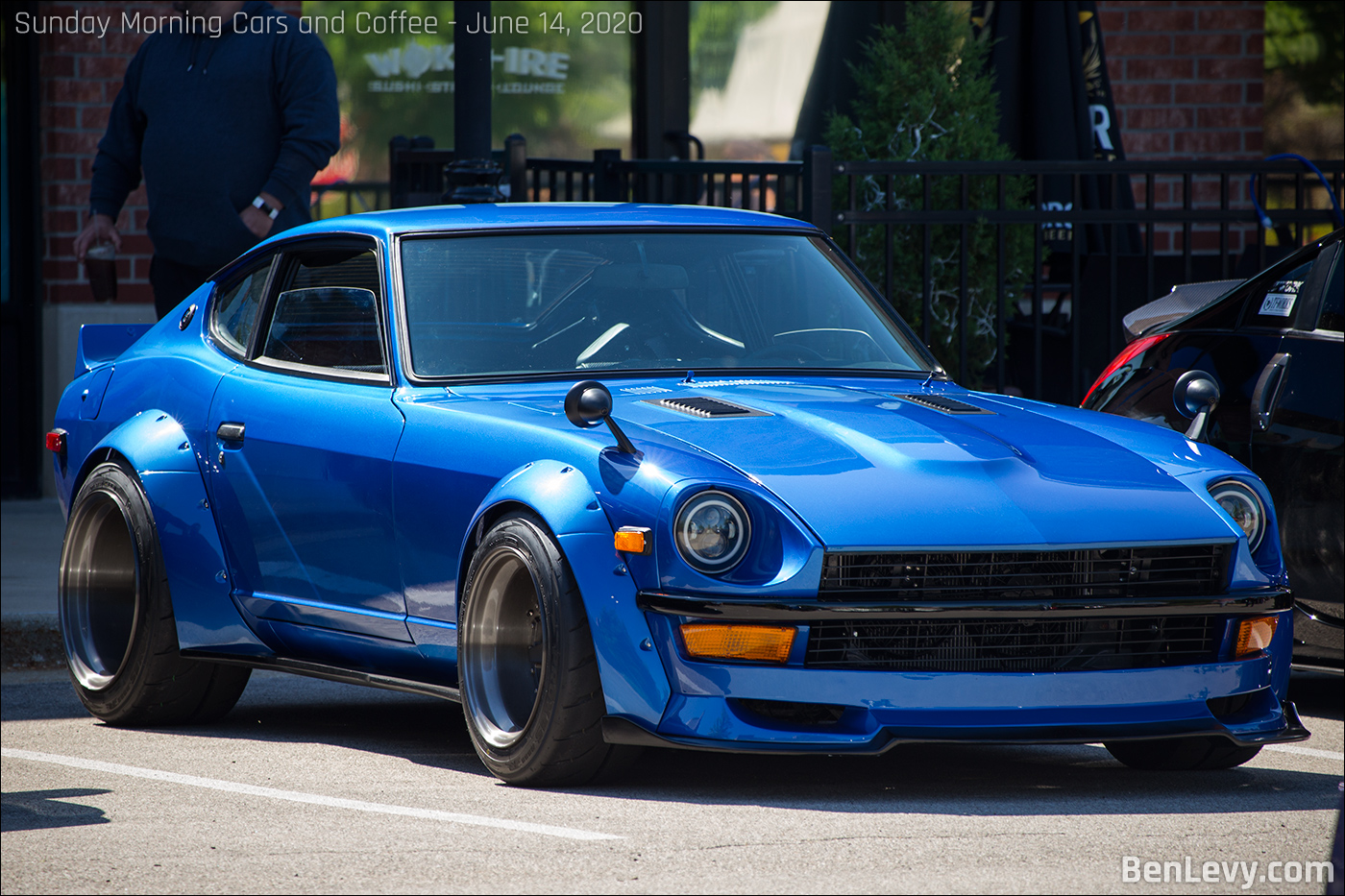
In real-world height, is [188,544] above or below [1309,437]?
below

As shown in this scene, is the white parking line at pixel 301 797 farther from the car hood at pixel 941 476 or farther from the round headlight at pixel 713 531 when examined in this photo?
the car hood at pixel 941 476

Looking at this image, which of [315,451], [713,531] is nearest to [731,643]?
[713,531]

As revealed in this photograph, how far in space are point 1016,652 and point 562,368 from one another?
1564 mm

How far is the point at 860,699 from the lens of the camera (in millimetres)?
4695

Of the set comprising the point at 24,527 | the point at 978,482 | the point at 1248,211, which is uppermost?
the point at 1248,211

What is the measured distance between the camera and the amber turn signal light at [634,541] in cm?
471

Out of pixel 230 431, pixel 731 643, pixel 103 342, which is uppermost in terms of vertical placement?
pixel 103 342

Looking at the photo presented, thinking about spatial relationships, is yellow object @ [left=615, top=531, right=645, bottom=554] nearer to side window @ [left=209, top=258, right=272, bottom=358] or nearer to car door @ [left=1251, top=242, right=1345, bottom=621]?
side window @ [left=209, top=258, right=272, bottom=358]

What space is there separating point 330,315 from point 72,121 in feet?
20.0

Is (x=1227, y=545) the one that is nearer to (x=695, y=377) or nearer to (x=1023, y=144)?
(x=695, y=377)

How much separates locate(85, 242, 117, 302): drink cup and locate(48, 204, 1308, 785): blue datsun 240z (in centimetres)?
240

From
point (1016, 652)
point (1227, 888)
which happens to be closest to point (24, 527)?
point (1016, 652)

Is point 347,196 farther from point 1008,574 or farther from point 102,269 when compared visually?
point 1008,574

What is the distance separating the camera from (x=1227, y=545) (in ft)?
16.3
